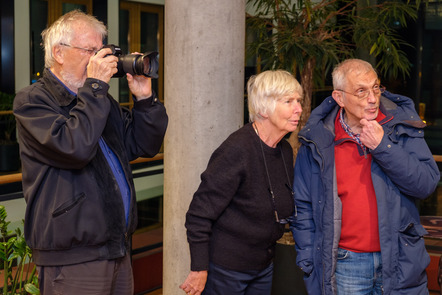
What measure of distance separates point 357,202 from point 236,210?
0.44 meters

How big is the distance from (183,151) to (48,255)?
1.03 metres

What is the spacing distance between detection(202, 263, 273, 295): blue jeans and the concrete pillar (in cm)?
64

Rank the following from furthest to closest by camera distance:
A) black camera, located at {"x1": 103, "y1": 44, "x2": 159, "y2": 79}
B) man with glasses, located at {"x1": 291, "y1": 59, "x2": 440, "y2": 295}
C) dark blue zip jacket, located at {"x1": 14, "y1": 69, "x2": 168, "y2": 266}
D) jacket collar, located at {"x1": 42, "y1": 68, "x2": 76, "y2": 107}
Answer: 1. man with glasses, located at {"x1": 291, "y1": 59, "x2": 440, "y2": 295}
2. black camera, located at {"x1": 103, "y1": 44, "x2": 159, "y2": 79}
3. jacket collar, located at {"x1": 42, "y1": 68, "x2": 76, "y2": 107}
4. dark blue zip jacket, located at {"x1": 14, "y1": 69, "x2": 168, "y2": 266}

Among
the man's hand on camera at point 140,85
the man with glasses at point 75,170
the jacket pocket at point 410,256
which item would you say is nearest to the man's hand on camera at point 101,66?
the man with glasses at point 75,170

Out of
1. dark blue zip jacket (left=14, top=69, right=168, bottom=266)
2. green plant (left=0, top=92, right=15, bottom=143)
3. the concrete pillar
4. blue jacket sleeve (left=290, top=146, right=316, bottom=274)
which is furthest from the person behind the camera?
green plant (left=0, top=92, right=15, bottom=143)

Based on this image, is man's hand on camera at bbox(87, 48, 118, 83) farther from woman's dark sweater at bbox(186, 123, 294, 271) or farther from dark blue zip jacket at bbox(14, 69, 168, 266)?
woman's dark sweater at bbox(186, 123, 294, 271)

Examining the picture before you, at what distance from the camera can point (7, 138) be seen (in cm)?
798

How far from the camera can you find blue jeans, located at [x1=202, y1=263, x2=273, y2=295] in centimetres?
239

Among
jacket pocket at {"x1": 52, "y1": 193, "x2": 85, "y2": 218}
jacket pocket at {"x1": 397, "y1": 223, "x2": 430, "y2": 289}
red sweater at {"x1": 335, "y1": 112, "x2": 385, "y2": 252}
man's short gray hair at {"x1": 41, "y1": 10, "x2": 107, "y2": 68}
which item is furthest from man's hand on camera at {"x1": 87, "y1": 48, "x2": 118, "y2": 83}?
jacket pocket at {"x1": 397, "y1": 223, "x2": 430, "y2": 289}

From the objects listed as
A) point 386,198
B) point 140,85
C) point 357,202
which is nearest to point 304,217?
point 357,202

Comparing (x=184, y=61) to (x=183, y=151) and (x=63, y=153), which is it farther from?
(x=63, y=153)

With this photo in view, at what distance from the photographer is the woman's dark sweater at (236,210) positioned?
236 centimetres

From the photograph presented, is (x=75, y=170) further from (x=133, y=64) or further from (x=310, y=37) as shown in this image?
(x=310, y=37)

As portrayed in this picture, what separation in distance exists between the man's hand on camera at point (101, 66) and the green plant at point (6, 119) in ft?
19.0
